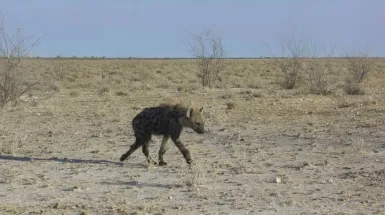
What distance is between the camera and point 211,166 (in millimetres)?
11914

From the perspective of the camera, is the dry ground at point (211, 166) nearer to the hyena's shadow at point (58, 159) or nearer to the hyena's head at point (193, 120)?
the hyena's shadow at point (58, 159)

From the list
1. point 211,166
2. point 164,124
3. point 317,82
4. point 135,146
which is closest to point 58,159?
point 135,146

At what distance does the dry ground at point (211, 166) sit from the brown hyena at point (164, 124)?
0.39 meters

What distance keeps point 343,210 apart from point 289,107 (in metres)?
15.2

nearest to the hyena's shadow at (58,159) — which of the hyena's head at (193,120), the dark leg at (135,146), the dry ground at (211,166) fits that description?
the dry ground at (211,166)

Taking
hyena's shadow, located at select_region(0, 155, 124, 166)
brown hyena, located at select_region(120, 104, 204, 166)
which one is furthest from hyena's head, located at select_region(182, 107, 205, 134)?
hyena's shadow, located at select_region(0, 155, 124, 166)

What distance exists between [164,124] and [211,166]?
121 centimetres

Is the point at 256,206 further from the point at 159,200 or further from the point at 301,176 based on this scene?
the point at 301,176

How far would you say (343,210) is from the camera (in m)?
8.62

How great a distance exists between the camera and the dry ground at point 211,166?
9.03 meters

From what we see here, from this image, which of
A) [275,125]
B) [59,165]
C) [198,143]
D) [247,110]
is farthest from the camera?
[247,110]

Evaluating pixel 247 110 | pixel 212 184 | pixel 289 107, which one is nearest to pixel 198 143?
pixel 212 184

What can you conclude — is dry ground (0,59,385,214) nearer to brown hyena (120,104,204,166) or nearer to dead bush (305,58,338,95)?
brown hyena (120,104,204,166)

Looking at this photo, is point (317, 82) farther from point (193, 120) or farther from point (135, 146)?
point (135, 146)
